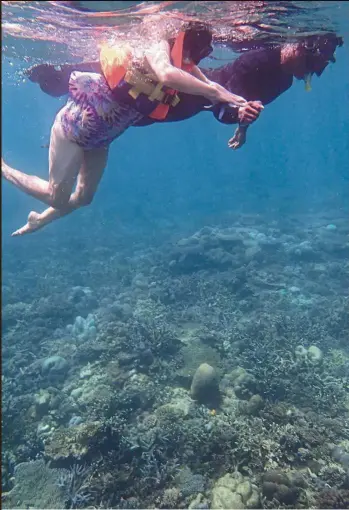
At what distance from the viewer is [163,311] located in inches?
465

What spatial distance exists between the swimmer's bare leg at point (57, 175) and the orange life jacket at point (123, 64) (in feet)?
3.84

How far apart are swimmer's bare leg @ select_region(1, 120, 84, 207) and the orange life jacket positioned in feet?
3.84

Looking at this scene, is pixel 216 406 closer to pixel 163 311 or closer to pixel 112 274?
pixel 163 311

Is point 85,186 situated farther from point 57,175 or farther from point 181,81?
point 181,81

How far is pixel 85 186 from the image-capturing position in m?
6.22

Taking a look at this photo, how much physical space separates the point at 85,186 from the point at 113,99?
5.83ft

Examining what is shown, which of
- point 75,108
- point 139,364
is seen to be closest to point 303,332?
point 139,364

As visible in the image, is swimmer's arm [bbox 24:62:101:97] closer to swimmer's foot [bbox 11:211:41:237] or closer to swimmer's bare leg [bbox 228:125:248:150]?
swimmer's foot [bbox 11:211:41:237]

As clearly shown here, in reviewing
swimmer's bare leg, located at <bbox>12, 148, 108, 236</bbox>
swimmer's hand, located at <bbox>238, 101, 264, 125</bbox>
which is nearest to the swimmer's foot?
swimmer's bare leg, located at <bbox>12, 148, 108, 236</bbox>

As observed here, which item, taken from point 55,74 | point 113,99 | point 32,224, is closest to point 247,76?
point 113,99

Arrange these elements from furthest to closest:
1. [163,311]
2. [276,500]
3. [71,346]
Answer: [163,311], [71,346], [276,500]

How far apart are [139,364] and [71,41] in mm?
11014

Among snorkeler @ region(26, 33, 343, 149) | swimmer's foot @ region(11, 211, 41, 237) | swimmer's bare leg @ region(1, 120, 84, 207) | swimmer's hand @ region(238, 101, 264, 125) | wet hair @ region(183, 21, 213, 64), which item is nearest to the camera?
swimmer's hand @ region(238, 101, 264, 125)

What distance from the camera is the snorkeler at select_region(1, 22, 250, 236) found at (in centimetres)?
419
